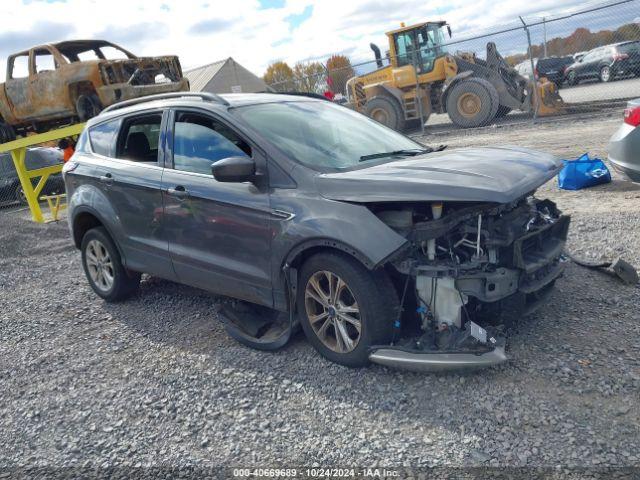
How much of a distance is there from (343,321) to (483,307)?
88cm

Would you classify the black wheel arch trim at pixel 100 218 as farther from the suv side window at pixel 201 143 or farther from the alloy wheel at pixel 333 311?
the alloy wheel at pixel 333 311

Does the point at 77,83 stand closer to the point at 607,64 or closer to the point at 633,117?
the point at 633,117

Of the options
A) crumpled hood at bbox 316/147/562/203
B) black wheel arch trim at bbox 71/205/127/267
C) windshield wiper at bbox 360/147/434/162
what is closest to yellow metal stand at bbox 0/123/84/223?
black wheel arch trim at bbox 71/205/127/267

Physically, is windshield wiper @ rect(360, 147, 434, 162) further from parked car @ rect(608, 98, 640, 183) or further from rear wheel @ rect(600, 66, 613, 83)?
rear wheel @ rect(600, 66, 613, 83)

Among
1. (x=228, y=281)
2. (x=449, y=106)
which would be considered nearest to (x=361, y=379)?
(x=228, y=281)

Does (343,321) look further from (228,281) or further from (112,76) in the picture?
(112,76)

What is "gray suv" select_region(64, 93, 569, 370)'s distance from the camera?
3441 mm

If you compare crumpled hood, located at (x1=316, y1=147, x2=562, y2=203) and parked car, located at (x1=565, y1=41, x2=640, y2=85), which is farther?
parked car, located at (x1=565, y1=41, x2=640, y2=85)

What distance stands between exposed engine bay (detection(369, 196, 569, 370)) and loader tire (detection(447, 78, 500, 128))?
12.6 meters

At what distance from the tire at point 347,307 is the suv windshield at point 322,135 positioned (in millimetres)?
707

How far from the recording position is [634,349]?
141 inches

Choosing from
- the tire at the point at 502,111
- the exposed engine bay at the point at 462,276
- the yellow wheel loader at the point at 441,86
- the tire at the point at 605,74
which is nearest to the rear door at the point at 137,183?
the exposed engine bay at the point at 462,276

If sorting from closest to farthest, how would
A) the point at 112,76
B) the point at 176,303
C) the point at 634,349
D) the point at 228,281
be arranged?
the point at 634,349
the point at 228,281
the point at 176,303
the point at 112,76

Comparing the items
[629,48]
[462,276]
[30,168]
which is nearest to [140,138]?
[462,276]
